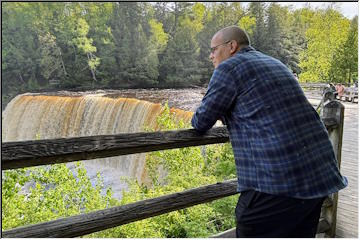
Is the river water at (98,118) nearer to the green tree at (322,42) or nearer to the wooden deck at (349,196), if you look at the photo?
the green tree at (322,42)

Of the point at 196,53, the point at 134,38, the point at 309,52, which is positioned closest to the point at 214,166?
the point at 196,53

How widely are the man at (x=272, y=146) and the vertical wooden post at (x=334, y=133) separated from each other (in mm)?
963

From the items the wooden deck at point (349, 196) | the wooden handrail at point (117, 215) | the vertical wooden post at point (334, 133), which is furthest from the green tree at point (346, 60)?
the wooden handrail at point (117, 215)

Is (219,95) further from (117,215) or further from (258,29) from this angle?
(258,29)

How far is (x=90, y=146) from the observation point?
1172 millimetres

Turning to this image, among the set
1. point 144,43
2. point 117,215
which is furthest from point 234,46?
point 144,43

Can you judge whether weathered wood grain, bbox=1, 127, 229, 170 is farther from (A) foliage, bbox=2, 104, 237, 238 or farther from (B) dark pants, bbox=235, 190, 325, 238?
(A) foliage, bbox=2, 104, 237, 238

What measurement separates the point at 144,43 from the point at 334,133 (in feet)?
39.2

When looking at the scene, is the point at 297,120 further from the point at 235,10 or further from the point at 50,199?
the point at 235,10

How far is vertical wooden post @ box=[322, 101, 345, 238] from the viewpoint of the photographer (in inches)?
81.9

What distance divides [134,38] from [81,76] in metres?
2.39

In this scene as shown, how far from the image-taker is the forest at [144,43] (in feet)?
37.6

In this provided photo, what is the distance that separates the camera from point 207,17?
11805 millimetres

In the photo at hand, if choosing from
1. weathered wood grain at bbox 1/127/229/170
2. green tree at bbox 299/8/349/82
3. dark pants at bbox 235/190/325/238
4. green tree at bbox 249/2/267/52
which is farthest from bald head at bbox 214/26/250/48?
green tree at bbox 299/8/349/82
